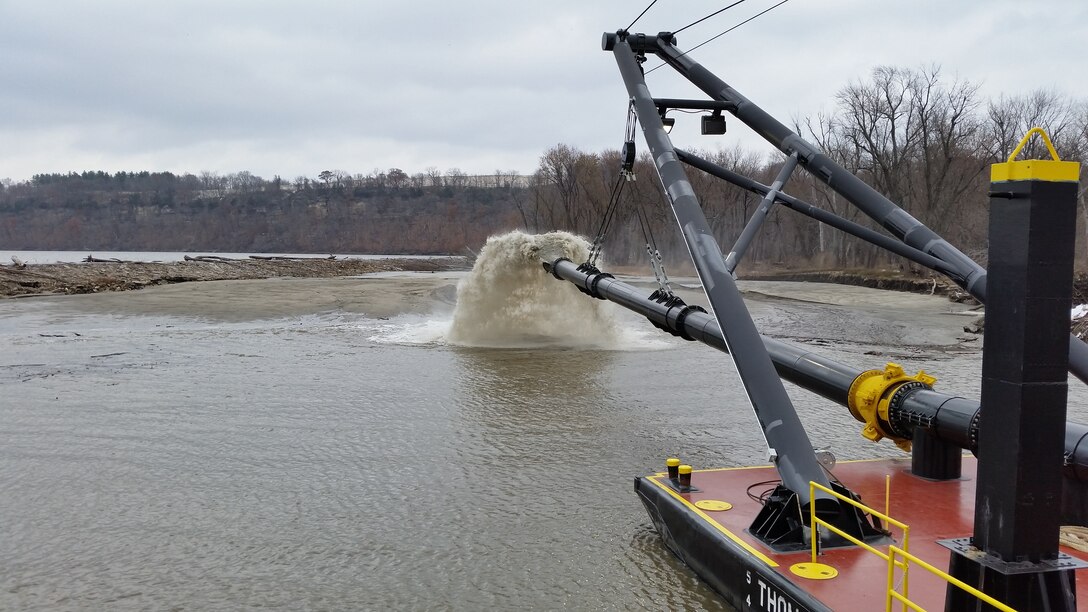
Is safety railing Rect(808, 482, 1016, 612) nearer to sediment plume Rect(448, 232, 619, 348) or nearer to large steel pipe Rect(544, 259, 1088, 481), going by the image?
large steel pipe Rect(544, 259, 1088, 481)

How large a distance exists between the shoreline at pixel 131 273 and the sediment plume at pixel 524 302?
2310 centimetres

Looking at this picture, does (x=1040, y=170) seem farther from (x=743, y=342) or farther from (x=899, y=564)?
(x=743, y=342)

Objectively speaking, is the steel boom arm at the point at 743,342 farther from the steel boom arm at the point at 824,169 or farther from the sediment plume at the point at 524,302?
the sediment plume at the point at 524,302

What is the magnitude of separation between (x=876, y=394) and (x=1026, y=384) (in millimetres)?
3657

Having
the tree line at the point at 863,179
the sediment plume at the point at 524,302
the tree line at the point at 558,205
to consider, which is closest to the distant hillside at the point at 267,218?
the tree line at the point at 558,205

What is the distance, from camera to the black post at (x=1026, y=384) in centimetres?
383

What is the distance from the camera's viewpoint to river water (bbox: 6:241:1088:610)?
7.07m

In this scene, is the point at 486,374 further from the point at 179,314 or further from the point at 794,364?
the point at 179,314

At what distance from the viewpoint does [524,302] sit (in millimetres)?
24734

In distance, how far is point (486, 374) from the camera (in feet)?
58.0

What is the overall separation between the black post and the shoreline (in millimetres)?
40122

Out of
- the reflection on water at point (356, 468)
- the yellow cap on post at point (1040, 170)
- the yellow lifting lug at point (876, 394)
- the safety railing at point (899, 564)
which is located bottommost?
the reflection on water at point (356, 468)

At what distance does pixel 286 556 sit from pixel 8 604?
2.18 meters

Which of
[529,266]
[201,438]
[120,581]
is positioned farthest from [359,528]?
[529,266]
